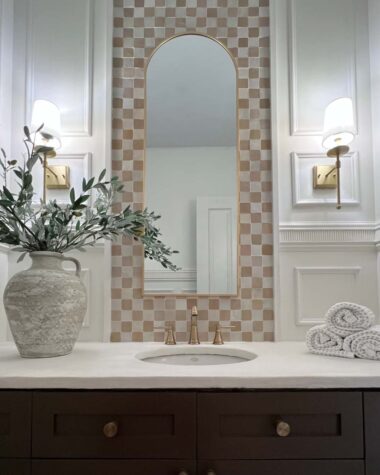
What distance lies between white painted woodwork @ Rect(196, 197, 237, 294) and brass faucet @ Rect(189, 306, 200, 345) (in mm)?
120

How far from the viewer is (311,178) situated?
1646mm

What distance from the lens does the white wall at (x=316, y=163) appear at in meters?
1.61

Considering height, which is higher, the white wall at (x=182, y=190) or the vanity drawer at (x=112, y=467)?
the white wall at (x=182, y=190)

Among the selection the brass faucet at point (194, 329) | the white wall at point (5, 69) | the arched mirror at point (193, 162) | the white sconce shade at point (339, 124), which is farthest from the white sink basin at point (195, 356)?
the white wall at point (5, 69)

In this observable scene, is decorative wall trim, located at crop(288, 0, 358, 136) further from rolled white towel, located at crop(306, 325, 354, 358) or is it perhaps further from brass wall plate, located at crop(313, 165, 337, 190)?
rolled white towel, located at crop(306, 325, 354, 358)

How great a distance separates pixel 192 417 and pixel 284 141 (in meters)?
1.14

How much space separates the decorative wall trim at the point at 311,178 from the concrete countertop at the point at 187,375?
689mm

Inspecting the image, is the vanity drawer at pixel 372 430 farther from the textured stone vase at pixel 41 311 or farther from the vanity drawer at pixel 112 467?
the textured stone vase at pixel 41 311

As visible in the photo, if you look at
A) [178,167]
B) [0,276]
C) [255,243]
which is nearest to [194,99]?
[178,167]

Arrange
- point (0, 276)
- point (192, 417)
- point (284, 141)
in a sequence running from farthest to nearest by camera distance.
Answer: point (284, 141) → point (0, 276) → point (192, 417)

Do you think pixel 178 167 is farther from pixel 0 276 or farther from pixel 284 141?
pixel 0 276

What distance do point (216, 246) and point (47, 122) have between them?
817mm

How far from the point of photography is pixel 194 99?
1648 mm

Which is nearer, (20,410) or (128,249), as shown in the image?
(20,410)
